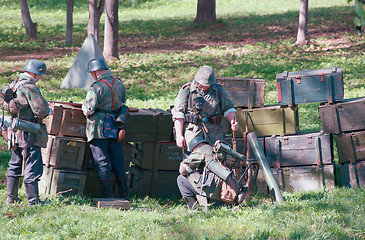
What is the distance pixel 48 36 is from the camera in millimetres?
28234

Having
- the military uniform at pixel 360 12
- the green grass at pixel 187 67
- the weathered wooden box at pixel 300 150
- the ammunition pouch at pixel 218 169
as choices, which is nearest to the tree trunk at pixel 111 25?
the green grass at pixel 187 67

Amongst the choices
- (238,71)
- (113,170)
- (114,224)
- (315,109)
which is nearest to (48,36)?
(238,71)

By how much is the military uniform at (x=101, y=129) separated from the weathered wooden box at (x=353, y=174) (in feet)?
11.7

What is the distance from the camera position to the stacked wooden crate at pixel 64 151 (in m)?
7.33

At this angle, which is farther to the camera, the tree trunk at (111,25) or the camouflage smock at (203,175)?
the tree trunk at (111,25)

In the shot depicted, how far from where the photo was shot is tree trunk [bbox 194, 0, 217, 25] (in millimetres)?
27562

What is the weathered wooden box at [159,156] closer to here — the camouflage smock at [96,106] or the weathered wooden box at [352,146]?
the camouflage smock at [96,106]

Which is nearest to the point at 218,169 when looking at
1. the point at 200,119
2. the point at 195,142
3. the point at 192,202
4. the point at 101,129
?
the point at 195,142

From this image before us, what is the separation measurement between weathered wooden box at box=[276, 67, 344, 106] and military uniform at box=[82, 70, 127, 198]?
9.28ft

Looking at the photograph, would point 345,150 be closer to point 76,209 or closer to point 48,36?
point 76,209

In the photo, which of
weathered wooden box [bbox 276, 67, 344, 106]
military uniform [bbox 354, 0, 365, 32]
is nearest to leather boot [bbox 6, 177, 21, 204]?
weathered wooden box [bbox 276, 67, 344, 106]

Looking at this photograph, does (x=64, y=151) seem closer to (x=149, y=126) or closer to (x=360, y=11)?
(x=149, y=126)

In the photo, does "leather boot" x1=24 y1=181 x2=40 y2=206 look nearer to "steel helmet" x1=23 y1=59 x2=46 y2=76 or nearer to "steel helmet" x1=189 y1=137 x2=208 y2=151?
"steel helmet" x1=23 y1=59 x2=46 y2=76

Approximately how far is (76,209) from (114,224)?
3.85 ft
